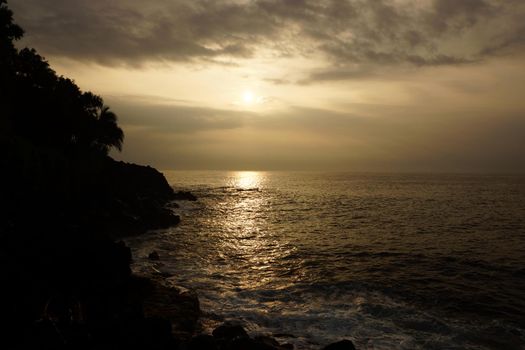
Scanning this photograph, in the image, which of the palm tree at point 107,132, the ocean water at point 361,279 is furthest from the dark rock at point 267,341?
the palm tree at point 107,132

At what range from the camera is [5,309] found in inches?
418

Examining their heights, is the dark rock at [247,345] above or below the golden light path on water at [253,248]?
above

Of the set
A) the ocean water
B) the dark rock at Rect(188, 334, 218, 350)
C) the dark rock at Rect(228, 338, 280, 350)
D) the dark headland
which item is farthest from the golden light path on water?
the dark rock at Rect(188, 334, 218, 350)

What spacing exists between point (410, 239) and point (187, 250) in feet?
75.8

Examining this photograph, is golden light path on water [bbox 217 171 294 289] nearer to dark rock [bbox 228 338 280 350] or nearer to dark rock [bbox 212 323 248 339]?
dark rock [bbox 212 323 248 339]

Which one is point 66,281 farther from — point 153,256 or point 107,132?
point 107,132

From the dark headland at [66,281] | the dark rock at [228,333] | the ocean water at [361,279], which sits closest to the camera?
the dark headland at [66,281]

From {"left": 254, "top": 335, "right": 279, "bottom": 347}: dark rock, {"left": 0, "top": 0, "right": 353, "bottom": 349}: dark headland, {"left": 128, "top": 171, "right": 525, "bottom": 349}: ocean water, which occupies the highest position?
{"left": 0, "top": 0, "right": 353, "bottom": 349}: dark headland

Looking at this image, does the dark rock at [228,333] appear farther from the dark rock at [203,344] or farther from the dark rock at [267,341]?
the dark rock at [203,344]

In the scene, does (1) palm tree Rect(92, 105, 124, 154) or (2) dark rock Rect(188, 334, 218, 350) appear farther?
(1) palm tree Rect(92, 105, 124, 154)

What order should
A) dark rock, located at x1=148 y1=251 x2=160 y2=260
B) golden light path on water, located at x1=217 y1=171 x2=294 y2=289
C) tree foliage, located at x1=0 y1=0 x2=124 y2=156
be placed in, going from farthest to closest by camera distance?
1. tree foliage, located at x1=0 y1=0 x2=124 y2=156
2. dark rock, located at x1=148 y1=251 x2=160 y2=260
3. golden light path on water, located at x1=217 y1=171 x2=294 y2=289

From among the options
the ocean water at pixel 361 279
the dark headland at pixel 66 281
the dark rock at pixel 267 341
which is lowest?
the ocean water at pixel 361 279

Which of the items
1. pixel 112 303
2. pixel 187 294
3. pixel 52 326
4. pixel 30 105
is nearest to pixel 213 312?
pixel 187 294

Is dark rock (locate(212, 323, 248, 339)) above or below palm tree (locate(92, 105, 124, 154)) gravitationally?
below
